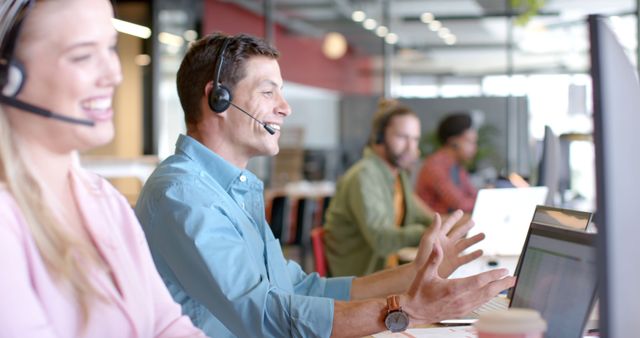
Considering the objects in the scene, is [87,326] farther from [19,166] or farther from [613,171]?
[613,171]

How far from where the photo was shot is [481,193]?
10.7 feet

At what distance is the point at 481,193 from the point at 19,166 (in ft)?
7.36

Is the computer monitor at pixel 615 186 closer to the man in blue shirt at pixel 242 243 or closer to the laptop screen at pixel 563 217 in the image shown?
the man in blue shirt at pixel 242 243

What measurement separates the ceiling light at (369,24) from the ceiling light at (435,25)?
29.5 inches

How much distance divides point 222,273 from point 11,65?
84 centimetres

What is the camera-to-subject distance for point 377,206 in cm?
448

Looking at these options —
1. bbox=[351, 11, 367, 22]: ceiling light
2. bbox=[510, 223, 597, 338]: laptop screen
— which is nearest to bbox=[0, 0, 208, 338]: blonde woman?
bbox=[510, 223, 597, 338]: laptop screen

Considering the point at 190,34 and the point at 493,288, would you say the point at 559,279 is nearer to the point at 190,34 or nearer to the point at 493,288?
the point at 493,288

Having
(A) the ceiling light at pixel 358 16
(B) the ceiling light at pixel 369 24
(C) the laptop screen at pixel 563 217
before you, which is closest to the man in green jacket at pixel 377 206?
(C) the laptop screen at pixel 563 217

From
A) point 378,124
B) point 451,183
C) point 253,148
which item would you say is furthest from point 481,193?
point 451,183

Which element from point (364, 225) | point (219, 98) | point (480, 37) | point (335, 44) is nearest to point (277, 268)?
point (219, 98)

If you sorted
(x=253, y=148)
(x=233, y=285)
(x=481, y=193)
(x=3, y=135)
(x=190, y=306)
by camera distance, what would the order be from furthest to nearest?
(x=481, y=193) → (x=253, y=148) → (x=190, y=306) → (x=233, y=285) → (x=3, y=135)

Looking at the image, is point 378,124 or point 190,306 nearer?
point 190,306

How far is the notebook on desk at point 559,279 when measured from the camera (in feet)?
5.34
